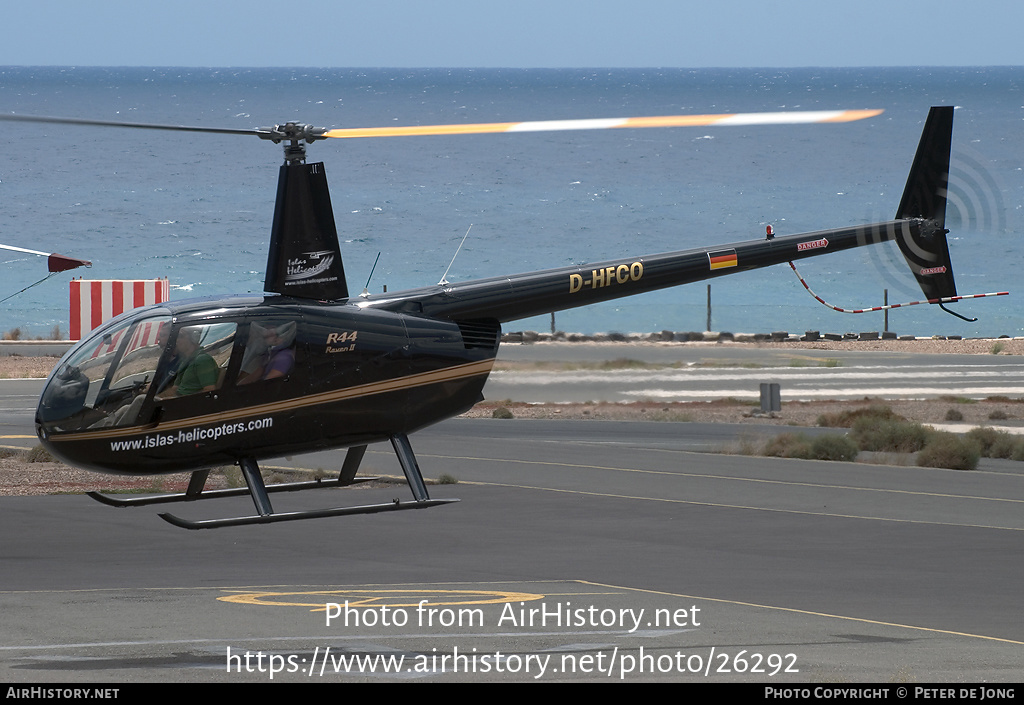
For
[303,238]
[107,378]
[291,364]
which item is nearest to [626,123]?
[303,238]

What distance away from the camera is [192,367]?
16281 millimetres

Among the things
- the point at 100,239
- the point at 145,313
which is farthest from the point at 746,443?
the point at 100,239

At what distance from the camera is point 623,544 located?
→ 93.3 ft

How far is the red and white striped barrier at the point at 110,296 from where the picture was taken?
6134 centimetres

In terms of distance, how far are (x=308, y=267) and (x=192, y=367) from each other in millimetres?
1919

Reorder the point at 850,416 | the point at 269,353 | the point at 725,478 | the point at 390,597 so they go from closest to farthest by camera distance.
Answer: the point at 269,353, the point at 390,597, the point at 725,478, the point at 850,416

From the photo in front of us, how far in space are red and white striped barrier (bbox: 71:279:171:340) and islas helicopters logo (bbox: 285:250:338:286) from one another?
4521 cm

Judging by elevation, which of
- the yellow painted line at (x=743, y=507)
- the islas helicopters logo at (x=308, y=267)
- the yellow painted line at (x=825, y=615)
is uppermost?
A: the islas helicopters logo at (x=308, y=267)

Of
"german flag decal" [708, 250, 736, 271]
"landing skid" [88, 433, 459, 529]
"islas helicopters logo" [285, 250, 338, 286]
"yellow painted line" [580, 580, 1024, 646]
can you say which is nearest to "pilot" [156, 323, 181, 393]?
"landing skid" [88, 433, 459, 529]

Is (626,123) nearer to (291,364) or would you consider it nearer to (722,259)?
(291,364)

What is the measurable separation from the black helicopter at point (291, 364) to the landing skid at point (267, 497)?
1.2 inches

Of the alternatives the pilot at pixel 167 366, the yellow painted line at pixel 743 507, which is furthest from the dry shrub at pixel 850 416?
the pilot at pixel 167 366

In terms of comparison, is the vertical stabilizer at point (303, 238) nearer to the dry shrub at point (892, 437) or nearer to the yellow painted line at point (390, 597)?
the yellow painted line at point (390, 597)
